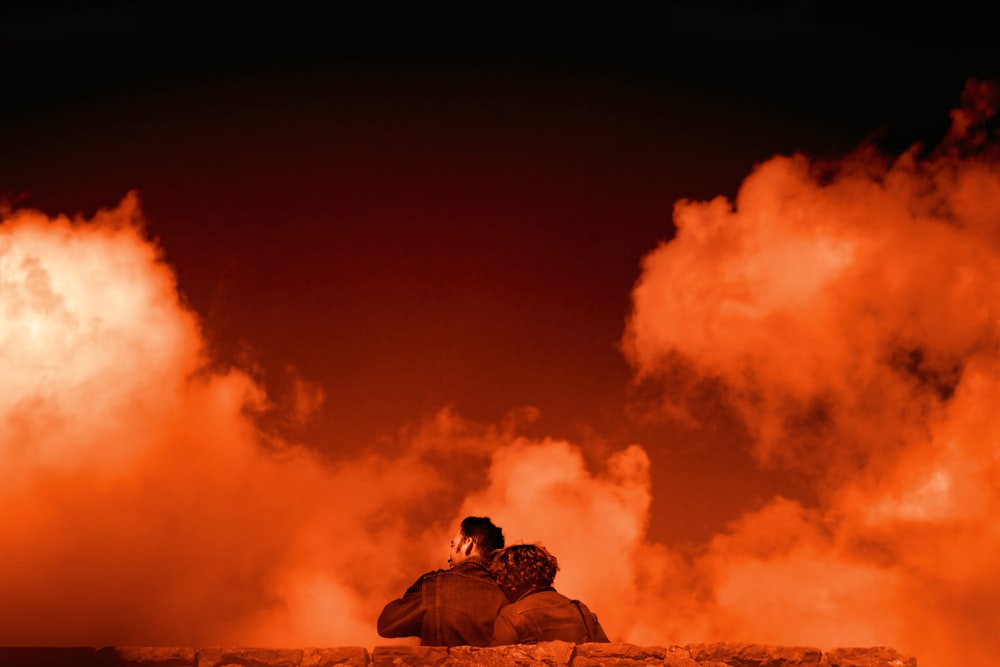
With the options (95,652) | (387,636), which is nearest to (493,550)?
(387,636)

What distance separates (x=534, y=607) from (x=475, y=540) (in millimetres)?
676

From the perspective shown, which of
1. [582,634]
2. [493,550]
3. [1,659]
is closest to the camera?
[1,659]

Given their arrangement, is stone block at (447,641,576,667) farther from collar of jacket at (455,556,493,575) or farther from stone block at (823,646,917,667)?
stone block at (823,646,917,667)

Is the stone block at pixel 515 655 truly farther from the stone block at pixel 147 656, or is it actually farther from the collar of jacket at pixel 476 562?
the stone block at pixel 147 656

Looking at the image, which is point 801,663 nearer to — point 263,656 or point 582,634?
point 582,634

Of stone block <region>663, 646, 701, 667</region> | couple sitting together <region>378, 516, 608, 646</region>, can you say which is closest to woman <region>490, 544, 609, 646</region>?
couple sitting together <region>378, 516, 608, 646</region>

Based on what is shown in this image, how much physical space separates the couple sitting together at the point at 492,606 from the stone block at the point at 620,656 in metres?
0.63

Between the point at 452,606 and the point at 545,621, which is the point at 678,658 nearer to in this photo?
the point at 545,621

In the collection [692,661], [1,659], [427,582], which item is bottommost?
[1,659]

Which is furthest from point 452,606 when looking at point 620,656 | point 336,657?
point 620,656

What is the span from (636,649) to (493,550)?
1536mm

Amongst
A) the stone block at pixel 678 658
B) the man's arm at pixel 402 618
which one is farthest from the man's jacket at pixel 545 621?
the stone block at pixel 678 658

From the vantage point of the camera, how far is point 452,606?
695 cm

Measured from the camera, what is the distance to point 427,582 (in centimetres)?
702
